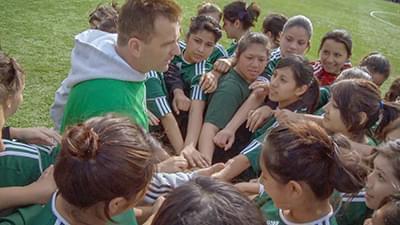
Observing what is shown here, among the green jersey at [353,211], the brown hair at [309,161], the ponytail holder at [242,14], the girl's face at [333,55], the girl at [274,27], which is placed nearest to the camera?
the brown hair at [309,161]

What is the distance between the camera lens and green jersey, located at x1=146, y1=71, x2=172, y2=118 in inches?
158

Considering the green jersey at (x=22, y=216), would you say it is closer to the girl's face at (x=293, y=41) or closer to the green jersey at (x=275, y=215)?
the green jersey at (x=275, y=215)

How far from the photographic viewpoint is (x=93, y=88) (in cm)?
260

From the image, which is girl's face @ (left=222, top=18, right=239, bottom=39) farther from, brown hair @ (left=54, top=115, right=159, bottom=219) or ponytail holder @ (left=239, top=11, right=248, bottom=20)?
brown hair @ (left=54, top=115, right=159, bottom=219)

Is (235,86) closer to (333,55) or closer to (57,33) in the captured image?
(333,55)

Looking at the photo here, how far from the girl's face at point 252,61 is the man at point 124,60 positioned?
118cm

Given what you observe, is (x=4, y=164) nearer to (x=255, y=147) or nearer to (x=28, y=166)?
(x=28, y=166)

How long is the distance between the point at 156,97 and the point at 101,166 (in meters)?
2.23

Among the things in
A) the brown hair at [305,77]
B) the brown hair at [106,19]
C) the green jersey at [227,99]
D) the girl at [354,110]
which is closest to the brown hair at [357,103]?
the girl at [354,110]

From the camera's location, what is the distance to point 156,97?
4.04m

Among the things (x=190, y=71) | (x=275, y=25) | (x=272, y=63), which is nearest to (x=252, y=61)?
(x=272, y=63)

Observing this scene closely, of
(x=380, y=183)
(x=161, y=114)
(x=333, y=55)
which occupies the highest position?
(x=380, y=183)

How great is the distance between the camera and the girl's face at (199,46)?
14.5 feet

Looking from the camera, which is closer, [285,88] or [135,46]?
[135,46]
